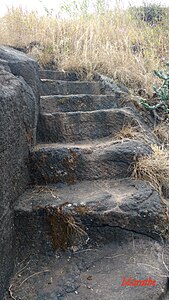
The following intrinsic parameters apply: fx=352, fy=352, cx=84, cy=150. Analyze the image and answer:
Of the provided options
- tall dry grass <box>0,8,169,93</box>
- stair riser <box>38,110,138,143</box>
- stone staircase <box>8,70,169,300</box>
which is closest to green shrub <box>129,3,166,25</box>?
tall dry grass <box>0,8,169,93</box>

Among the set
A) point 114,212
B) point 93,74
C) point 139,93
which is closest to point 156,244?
point 114,212

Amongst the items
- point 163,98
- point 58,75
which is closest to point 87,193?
point 163,98

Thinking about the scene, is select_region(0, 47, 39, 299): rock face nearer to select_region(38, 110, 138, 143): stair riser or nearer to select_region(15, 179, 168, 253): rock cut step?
select_region(15, 179, 168, 253): rock cut step

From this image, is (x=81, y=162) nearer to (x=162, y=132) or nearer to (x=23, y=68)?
(x=23, y=68)

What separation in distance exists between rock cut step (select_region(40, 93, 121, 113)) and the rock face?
59cm

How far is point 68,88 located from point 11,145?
6.54 feet

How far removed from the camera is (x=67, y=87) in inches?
156

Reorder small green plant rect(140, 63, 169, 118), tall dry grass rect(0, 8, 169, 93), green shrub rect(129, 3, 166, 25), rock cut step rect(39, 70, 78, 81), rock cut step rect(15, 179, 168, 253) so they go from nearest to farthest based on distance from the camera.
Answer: rock cut step rect(15, 179, 168, 253) < small green plant rect(140, 63, 169, 118) < rock cut step rect(39, 70, 78, 81) < tall dry grass rect(0, 8, 169, 93) < green shrub rect(129, 3, 166, 25)

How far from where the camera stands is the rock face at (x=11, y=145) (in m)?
1.95

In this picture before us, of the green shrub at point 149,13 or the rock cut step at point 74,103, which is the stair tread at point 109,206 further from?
the green shrub at point 149,13

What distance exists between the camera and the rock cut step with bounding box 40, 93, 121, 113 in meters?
3.37

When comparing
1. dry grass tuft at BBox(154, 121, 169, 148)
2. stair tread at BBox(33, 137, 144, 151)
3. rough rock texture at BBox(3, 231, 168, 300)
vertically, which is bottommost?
rough rock texture at BBox(3, 231, 168, 300)

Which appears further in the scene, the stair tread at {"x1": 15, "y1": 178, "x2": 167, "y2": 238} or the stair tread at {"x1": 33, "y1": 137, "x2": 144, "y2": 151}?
the stair tread at {"x1": 33, "y1": 137, "x2": 144, "y2": 151}

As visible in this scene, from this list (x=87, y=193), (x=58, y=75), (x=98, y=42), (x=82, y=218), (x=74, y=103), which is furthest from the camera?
(x=98, y=42)
